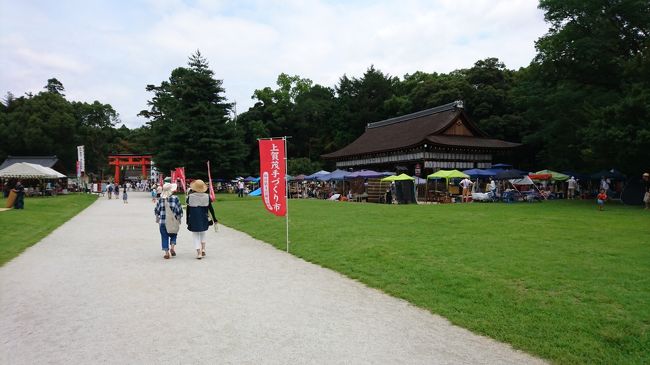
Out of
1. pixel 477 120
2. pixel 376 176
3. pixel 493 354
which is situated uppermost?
pixel 477 120

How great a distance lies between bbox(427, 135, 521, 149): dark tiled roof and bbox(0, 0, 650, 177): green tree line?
6.25 ft

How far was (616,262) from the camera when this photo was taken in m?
7.07

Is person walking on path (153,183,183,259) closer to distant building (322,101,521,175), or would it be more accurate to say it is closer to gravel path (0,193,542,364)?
gravel path (0,193,542,364)

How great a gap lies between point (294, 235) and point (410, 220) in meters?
4.43

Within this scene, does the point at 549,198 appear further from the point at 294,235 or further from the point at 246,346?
the point at 246,346

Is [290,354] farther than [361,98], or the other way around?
[361,98]

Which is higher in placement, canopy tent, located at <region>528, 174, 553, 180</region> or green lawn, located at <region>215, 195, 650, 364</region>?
canopy tent, located at <region>528, 174, 553, 180</region>

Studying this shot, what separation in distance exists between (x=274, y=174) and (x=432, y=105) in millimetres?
36476

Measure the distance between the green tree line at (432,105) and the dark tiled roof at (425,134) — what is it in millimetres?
3507

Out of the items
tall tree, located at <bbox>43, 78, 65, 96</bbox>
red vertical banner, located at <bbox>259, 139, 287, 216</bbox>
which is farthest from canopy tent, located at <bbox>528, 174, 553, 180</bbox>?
tall tree, located at <bbox>43, 78, 65, 96</bbox>

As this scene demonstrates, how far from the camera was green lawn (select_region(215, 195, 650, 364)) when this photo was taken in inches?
162

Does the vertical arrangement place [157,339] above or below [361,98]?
below

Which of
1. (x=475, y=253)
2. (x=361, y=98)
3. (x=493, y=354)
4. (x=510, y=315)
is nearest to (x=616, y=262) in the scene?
(x=475, y=253)

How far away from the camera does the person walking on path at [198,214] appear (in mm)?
8469
